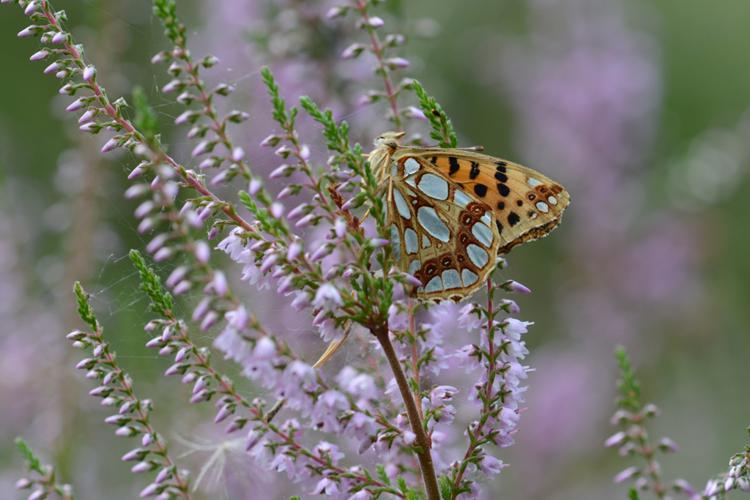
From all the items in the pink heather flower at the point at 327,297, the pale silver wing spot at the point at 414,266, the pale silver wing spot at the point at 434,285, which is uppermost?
the pale silver wing spot at the point at 414,266

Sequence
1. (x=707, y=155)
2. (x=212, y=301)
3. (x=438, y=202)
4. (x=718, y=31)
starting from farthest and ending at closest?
1. (x=718, y=31)
2. (x=707, y=155)
3. (x=438, y=202)
4. (x=212, y=301)

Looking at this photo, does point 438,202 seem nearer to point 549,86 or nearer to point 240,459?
point 240,459

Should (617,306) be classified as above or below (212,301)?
above

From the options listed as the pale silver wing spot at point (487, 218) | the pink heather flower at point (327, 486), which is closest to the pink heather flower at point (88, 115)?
the pink heather flower at point (327, 486)

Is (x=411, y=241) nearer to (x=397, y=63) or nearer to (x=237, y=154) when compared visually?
(x=397, y=63)

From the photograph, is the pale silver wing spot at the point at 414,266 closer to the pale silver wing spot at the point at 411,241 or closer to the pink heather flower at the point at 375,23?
the pale silver wing spot at the point at 411,241

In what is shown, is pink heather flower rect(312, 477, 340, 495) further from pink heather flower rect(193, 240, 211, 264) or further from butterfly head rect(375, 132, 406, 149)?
butterfly head rect(375, 132, 406, 149)

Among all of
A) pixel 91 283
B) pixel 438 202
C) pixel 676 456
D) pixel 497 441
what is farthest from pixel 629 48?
pixel 497 441

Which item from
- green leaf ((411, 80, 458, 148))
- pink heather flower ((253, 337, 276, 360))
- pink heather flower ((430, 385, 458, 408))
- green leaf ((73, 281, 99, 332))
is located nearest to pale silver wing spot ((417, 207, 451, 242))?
green leaf ((411, 80, 458, 148))

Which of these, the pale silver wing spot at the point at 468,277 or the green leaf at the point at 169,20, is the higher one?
the green leaf at the point at 169,20
